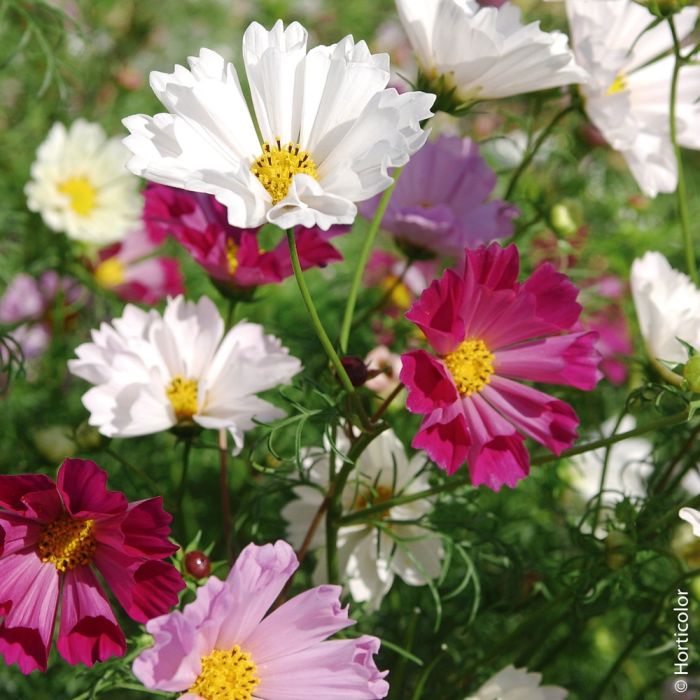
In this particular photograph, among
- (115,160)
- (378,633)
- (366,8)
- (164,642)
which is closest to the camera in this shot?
(164,642)

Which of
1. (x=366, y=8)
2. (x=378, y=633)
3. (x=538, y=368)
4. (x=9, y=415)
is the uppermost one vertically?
(x=366, y=8)

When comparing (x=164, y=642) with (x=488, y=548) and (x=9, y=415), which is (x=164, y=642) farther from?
(x=9, y=415)

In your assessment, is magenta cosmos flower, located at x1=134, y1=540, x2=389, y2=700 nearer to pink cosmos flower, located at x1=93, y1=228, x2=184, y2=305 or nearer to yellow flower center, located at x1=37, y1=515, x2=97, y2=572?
yellow flower center, located at x1=37, y1=515, x2=97, y2=572

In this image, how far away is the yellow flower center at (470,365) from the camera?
56 centimetres

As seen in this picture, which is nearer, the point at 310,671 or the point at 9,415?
A: the point at 310,671

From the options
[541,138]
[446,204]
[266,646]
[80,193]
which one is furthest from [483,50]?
[80,193]

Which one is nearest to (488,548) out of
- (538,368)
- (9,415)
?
(538,368)

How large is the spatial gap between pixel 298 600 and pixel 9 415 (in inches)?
21.0

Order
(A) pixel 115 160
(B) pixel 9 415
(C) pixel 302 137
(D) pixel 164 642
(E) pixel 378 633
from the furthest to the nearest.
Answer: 1. (A) pixel 115 160
2. (B) pixel 9 415
3. (E) pixel 378 633
4. (C) pixel 302 137
5. (D) pixel 164 642

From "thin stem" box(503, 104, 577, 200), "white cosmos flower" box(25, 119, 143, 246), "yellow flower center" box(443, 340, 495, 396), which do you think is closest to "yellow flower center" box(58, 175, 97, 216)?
"white cosmos flower" box(25, 119, 143, 246)

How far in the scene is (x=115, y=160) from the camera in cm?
122

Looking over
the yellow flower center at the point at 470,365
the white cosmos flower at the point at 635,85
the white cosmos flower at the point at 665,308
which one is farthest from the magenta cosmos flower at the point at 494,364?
the white cosmos flower at the point at 635,85

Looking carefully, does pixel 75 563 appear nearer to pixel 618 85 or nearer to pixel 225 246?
pixel 225 246

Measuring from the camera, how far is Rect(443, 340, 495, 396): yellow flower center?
558 mm
